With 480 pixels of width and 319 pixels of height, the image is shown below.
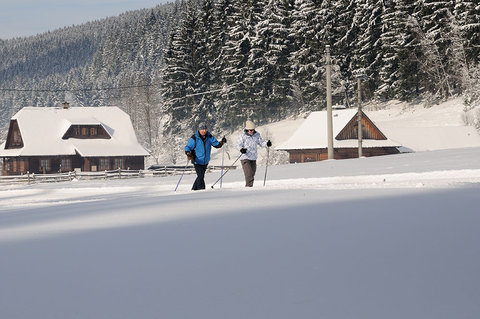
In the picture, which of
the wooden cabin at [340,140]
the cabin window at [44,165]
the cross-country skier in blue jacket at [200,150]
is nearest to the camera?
the cross-country skier in blue jacket at [200,150]

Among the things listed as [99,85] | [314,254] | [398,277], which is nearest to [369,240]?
[314,254]

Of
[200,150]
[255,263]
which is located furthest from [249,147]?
[255,263]

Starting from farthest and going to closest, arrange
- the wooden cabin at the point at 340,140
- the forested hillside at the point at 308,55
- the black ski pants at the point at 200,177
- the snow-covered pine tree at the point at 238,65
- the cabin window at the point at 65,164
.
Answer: the snow-covered pine tree at the point at 238,65 < the cabin window at the point at 65,164 < the forested hillside at the point at 308,55 < the wooden cabin at the point at 340,140 < the black ski pants at the point at 200,177

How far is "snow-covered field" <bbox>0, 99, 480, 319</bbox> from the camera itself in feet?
12.2

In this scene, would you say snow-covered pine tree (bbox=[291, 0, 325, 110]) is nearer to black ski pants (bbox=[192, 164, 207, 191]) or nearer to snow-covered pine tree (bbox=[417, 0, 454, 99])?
snow-covered pine tree (bbox=[417, 0, 454, 99])

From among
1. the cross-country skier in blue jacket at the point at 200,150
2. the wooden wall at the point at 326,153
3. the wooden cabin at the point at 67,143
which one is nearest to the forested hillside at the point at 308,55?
the wooden wall at the point at 326,153

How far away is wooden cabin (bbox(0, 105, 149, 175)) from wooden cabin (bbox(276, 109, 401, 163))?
15925mm

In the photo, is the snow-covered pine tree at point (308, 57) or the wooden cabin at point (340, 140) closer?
the wooden cabin at point (340, 140)

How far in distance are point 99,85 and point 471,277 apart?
18355 centimetres

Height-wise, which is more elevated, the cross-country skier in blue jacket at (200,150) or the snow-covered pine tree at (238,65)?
the snow-covered pine tree at (238,65)

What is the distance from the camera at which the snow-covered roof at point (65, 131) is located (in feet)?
192

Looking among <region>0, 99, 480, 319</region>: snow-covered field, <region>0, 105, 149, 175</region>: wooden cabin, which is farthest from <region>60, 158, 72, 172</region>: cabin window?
<region>0, 99, 480, 319</region>: snow-covered field

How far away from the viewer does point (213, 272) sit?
14.5 ft

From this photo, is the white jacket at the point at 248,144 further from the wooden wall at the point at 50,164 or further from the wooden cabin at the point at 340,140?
the wooden wall at the point at 50,164
